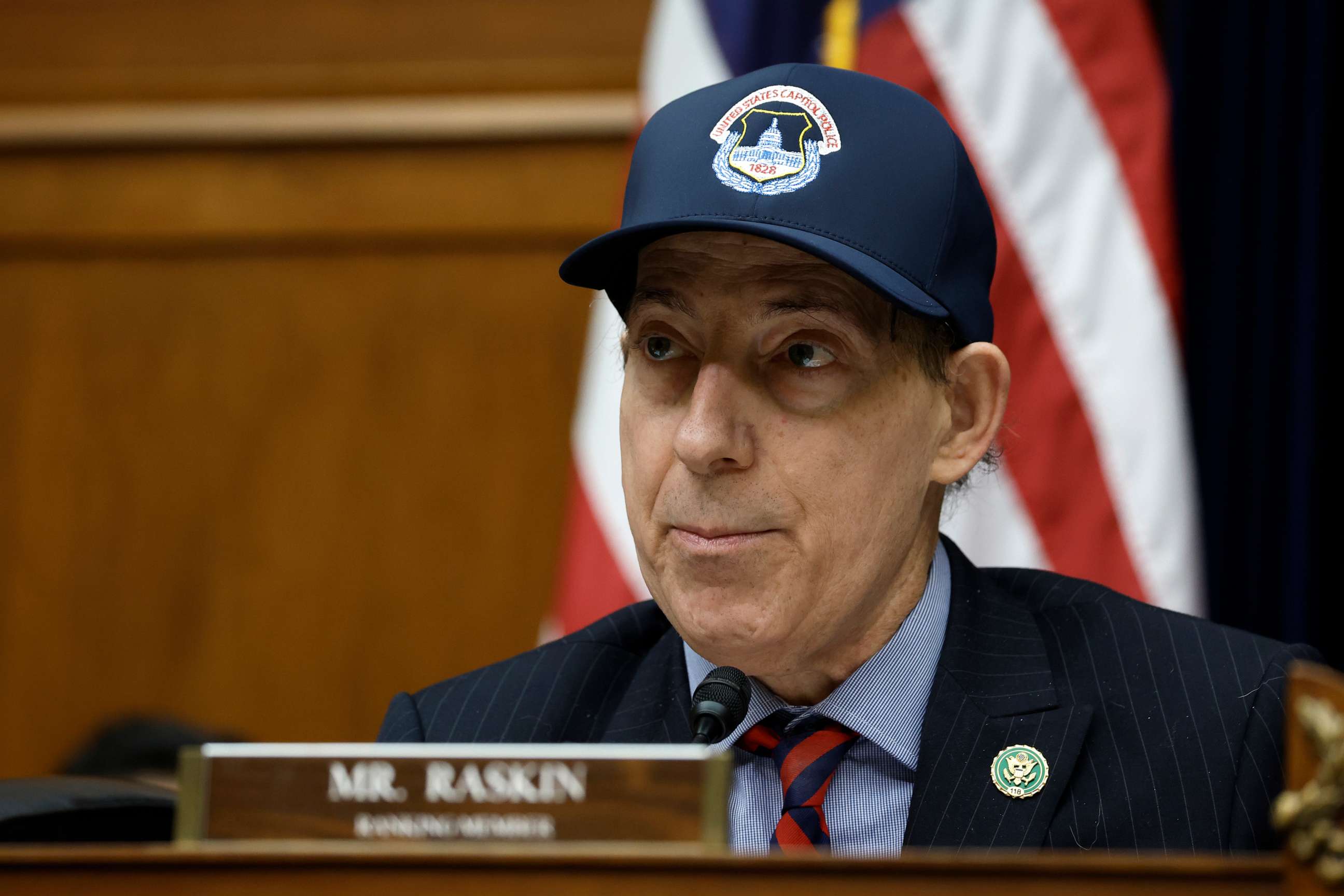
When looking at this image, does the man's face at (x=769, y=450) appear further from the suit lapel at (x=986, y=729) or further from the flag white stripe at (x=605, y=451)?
the flag white stripe at (x=605, y=451)

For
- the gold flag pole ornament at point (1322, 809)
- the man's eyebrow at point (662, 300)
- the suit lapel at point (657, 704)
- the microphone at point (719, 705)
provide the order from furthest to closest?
1. the suit lapel at point (657, 704)
2. the man's eyebrow at point (662, 300)
3. the microphone at point (719, 705)
4. the gold flag pole ornament at point (1322, 809)

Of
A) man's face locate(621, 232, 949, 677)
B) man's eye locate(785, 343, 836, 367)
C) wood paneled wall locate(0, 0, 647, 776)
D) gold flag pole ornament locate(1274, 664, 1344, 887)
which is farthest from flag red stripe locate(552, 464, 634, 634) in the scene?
gold flag pole ornament locate(1274, 664, 1344, 887)

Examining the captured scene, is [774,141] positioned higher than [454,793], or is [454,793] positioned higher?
[774,141]

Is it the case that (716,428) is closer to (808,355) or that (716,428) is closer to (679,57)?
(808,355)

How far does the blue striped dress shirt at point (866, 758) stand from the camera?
142 centimetres

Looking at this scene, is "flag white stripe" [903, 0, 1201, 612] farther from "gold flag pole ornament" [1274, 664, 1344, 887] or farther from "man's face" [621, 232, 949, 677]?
"gold flag pole ornament" [1274, 664, 1344, 887]

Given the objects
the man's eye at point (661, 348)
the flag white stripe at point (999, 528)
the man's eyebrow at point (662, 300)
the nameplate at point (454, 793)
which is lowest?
the nameplate at point (454, 793)

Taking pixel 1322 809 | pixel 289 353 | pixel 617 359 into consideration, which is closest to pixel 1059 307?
pixel 617 359

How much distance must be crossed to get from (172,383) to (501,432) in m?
0.70

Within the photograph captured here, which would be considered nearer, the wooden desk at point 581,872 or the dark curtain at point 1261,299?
the wooden desk at point 581,872

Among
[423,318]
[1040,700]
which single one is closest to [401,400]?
[423,318]

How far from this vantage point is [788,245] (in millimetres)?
1377

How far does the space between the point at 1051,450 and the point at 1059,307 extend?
0.23 metres

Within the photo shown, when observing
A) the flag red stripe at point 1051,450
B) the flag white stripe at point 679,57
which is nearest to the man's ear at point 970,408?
the flag red stripe at point 1051,450
